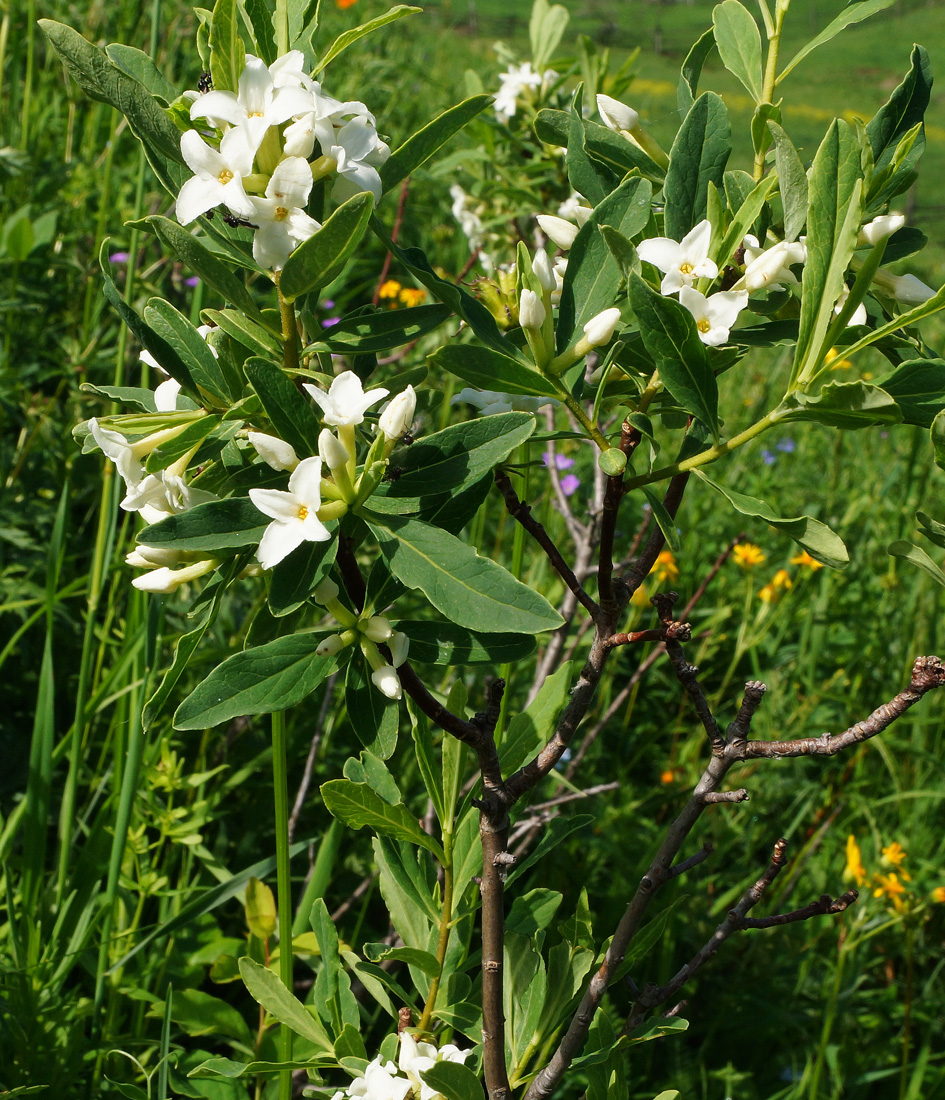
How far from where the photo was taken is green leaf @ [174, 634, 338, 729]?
0.64m

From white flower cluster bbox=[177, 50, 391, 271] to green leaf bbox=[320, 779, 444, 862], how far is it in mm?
400

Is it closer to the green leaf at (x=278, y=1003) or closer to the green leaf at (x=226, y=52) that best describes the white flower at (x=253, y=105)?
the green leaf at (x=226, y=52)

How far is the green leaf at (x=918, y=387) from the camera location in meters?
0.65

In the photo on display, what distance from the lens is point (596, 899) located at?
1944 millimetres

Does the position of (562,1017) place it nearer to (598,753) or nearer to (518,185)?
(598,753)

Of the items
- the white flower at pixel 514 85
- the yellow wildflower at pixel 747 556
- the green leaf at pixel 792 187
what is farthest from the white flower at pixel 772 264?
the yellow wildflower at pixel 747 556

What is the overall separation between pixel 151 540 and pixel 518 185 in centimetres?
147

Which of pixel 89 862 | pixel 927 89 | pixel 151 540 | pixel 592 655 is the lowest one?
pixel 89 862

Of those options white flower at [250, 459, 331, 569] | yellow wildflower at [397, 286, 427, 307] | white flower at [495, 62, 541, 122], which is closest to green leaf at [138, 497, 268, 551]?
white flower at [250, 459, 331, 569]

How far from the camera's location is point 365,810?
0.79m

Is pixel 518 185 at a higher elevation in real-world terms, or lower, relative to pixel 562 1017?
higher

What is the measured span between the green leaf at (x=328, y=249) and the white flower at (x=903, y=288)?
0.41 metres

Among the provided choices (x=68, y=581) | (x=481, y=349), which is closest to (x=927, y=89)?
(x=481, y=349)

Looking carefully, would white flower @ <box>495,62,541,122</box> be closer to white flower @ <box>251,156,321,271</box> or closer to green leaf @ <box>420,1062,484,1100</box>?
white flower @ <box>251,156,321,271</box>
